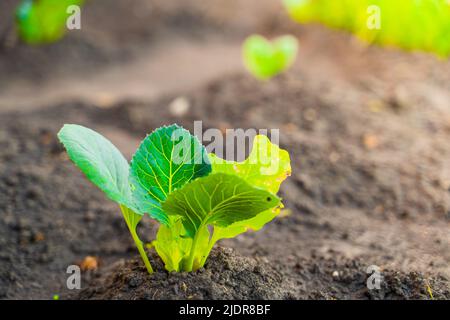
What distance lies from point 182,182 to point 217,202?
0.43ft

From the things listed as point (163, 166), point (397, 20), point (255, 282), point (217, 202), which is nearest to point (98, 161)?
point (163, 166)

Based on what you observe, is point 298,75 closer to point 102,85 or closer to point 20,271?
point 102,85

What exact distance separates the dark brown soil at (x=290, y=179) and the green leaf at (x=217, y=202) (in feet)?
0.53

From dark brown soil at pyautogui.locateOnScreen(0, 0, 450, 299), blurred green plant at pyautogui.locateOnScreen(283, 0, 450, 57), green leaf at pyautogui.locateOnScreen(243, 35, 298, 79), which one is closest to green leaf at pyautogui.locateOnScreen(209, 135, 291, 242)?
dark brown soil at pyautogui.locateOnScreen(0, 0, 450, 299)

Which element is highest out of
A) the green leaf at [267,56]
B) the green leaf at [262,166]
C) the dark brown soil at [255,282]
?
the green leaf at [267,56]

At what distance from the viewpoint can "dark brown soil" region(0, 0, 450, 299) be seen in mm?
1674

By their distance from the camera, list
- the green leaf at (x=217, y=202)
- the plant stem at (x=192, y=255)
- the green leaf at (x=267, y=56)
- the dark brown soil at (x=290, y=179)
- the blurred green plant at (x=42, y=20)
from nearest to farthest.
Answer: the green leaf at (x=217, y=202)
the plant stem at (x=192, y=255)
the dark brown soil at (x=290, y=179)
the green leaf at (x=267, y=56)
the blurred green plant at (x=42, y=20)

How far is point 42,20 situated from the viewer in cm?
365

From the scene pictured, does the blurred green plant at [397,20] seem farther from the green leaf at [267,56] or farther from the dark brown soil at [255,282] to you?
the dark brown soil at [255,282]

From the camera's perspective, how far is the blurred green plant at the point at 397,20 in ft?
10.2

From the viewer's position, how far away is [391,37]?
3.38 metres

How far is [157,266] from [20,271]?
1.96 ft

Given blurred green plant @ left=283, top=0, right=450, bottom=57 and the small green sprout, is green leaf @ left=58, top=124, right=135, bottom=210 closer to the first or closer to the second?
the small green sprout

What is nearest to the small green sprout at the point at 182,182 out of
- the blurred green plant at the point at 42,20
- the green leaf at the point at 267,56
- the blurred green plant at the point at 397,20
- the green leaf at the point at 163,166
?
the green leaf at the point at 163,166
